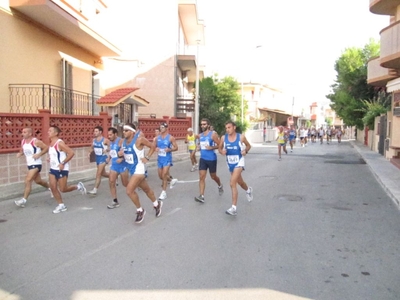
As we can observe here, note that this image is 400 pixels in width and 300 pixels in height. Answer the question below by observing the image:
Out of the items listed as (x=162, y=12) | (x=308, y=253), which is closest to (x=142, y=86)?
(x=162, y=12)

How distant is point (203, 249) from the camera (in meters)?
5.67

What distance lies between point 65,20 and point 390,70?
13967 mm

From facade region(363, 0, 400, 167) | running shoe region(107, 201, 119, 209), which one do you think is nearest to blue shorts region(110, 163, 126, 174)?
running shoe region(107, 201, 119, 209)

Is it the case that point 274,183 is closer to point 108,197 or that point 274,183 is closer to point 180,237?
point 108,197

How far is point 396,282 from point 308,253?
121 cm

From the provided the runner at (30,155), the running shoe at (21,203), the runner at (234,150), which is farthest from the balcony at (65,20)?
the runner at (234,150)

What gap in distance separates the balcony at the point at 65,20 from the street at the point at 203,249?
18.8 feet

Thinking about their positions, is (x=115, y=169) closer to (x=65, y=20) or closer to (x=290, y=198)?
(x=290, y=198)

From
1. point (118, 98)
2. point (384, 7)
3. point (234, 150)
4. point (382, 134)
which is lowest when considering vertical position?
point (234, 150)

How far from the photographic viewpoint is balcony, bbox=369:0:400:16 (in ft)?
59.1

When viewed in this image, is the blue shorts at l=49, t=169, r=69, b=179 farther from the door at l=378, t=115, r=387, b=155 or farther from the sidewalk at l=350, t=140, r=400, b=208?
the door at l=378, t=115, r=387, b=155

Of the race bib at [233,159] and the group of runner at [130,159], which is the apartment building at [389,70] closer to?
the group of runner at [130,159]

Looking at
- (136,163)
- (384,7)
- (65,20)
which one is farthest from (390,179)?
(65,20)

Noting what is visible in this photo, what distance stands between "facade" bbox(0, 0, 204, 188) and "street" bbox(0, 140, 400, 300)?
13.0 feet
